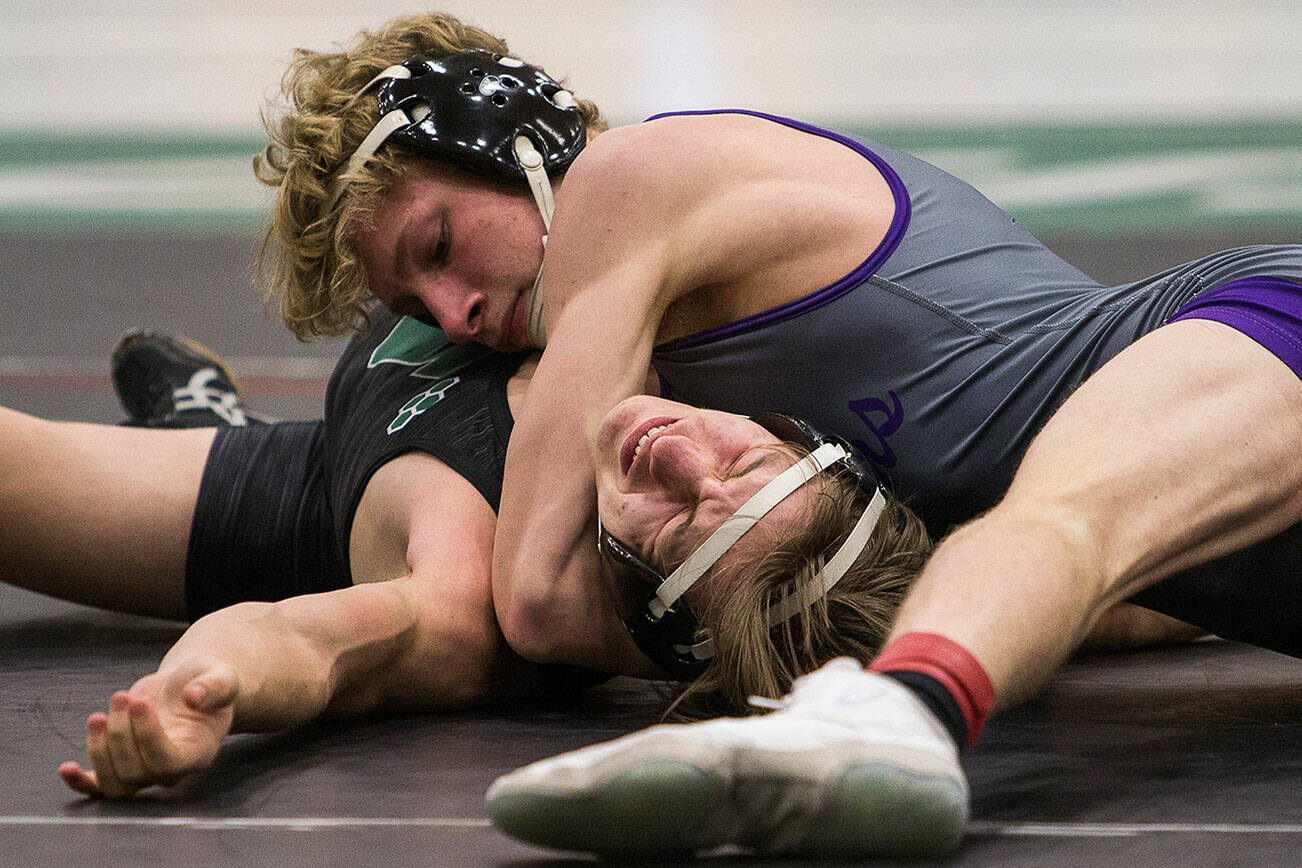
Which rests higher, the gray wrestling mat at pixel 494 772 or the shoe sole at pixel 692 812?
the shoe sole at pixel 692 812

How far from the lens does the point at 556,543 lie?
197cm

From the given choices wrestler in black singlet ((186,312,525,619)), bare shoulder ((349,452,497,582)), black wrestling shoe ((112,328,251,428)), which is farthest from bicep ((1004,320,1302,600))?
black wrestling shoe ((112,328,251,428))

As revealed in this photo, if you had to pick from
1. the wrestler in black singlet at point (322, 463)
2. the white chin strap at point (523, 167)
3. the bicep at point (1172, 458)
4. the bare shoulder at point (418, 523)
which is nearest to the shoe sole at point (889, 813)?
the bicep at point (1172, 458)

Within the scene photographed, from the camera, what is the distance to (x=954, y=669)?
1.25 metres

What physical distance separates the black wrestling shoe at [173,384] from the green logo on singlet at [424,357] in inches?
25.8

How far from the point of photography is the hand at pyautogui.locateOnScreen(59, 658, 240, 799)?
1.42 metres

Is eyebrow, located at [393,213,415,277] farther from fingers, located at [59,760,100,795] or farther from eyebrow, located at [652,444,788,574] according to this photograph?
fingers, located at [59,760,100,795]

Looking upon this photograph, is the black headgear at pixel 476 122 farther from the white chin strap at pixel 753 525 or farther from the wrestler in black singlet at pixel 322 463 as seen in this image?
the white chin strap at pixel 753 525

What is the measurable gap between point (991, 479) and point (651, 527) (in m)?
0.44

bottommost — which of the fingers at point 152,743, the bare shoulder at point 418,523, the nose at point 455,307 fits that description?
the bare shoulder at point 418,523

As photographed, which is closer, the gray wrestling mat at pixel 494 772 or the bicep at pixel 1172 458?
the gray wrestling mat at pixel 494 772

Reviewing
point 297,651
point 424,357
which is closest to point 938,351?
point 297,651

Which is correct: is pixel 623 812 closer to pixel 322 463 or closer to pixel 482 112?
pixel 482 112

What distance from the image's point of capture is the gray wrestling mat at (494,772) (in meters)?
1.30
